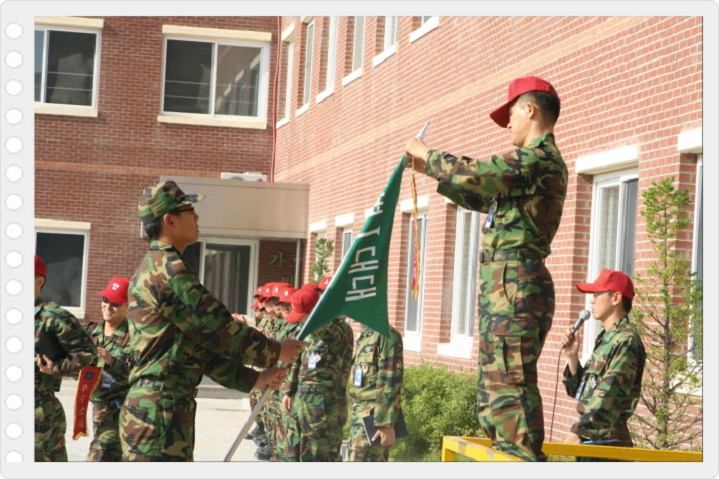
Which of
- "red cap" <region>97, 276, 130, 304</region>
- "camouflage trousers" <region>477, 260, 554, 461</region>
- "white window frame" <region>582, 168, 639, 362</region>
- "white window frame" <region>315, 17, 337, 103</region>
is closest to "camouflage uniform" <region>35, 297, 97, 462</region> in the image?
"red cap" <region>97, 276, 130, 304</region>

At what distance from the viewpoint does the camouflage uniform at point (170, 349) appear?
18.5 feet

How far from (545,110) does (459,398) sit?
23.8ft

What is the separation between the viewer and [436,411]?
12.4 m

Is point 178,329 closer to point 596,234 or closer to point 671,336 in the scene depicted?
point 671,336

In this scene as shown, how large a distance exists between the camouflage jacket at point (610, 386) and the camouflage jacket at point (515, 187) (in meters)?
1.45

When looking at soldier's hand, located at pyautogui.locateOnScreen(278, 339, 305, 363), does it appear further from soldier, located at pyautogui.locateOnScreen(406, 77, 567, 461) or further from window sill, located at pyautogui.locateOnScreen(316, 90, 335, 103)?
window sill, located at pyautogui.locateOnScreen(316, 90, 335, 103)

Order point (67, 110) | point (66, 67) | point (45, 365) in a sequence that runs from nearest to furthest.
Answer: point (45, 365)
point (67, 110)
point (66, 67)

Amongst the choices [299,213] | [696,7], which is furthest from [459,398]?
[299,213]

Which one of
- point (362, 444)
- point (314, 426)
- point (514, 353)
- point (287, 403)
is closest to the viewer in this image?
point (514, 353)

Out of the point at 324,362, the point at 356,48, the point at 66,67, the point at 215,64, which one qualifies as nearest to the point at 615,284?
the point at 324,362

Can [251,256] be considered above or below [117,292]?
above

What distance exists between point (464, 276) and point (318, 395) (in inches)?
185

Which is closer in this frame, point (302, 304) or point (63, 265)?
point (302, 304)

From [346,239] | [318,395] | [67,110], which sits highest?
[67,110]
